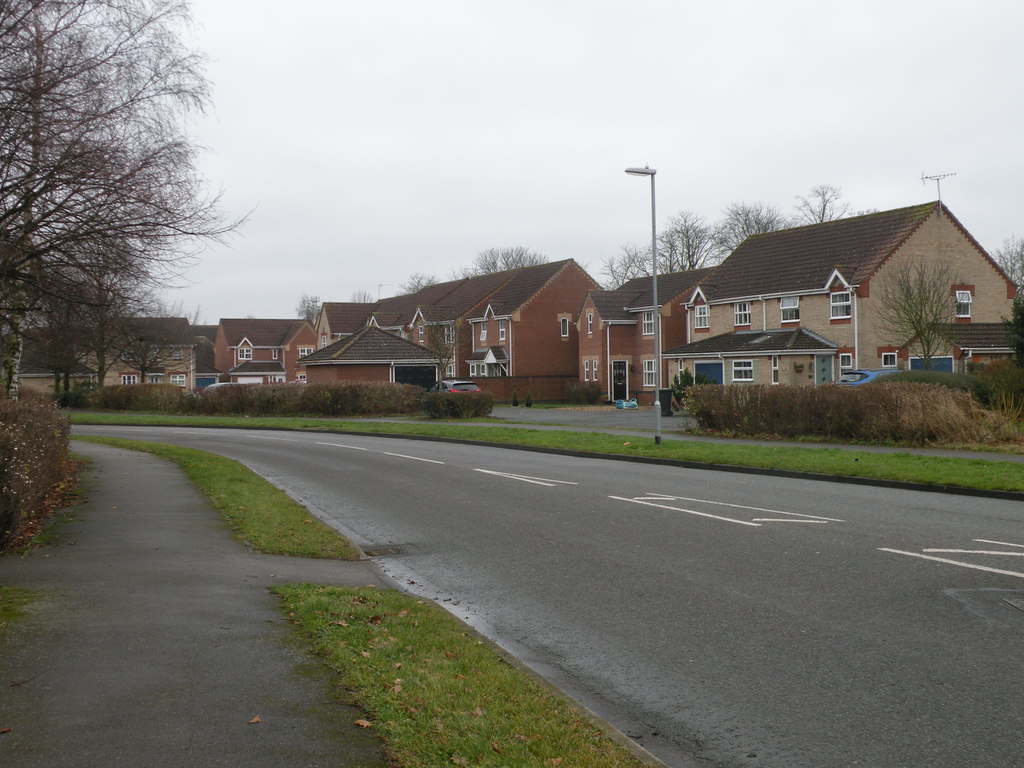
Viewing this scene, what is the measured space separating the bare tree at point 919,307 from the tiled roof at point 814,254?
61.6 inches

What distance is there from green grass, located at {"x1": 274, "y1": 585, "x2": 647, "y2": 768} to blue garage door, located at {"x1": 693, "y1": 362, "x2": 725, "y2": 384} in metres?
42.0

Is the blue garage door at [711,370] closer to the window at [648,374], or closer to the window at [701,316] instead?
the window at [701,316]

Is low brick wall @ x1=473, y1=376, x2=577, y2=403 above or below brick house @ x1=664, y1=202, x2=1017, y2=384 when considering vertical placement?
below

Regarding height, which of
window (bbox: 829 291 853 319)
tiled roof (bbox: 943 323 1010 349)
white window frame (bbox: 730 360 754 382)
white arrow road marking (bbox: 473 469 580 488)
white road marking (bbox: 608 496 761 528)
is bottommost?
white road marking (bbox: 608 496 761 528)

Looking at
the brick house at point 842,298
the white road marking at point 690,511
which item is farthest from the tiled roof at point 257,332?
the white road marking at point 690,511

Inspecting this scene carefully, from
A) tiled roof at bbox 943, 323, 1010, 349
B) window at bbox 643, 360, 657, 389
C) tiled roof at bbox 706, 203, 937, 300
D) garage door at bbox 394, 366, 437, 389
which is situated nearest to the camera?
tiled roof at bbox 943, 323, 1010, 349

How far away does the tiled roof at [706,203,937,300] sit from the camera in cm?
4341

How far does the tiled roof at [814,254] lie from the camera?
43.4m

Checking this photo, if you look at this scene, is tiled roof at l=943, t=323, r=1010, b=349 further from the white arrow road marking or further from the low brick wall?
the low brick wall

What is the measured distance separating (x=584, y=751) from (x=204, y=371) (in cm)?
10989

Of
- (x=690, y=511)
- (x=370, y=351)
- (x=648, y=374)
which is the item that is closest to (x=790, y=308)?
(x=648, y=374)

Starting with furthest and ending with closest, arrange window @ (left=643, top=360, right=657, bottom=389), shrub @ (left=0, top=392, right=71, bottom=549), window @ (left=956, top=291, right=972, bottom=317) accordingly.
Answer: window @ (left=643, top=360, right=657, bottom=389), window @ (left=956, top=291, right=972, bottom=317), shrub @ (left=0, top=392, right=71, bottom=549)

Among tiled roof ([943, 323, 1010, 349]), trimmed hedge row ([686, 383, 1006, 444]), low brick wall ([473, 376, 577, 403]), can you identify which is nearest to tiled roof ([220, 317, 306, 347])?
low brick wall ([473, 376, 577, 403])

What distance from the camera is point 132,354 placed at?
216ft
